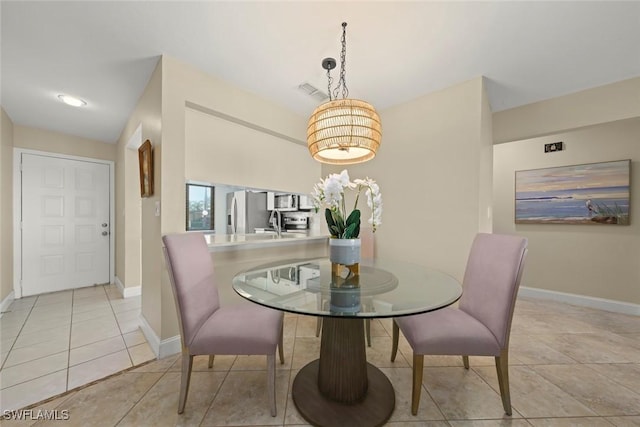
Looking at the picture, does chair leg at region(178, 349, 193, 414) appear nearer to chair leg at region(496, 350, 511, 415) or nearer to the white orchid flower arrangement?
the white orchid flower arrangement

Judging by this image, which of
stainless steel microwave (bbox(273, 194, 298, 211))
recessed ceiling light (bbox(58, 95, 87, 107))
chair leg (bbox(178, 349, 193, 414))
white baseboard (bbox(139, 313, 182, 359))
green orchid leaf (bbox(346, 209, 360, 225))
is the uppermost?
recessed ceiling light (bbox(58, 95, 87, 107))

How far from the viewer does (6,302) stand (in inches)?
113

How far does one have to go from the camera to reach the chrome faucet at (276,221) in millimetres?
2943

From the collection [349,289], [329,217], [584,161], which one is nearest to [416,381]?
[349,289]

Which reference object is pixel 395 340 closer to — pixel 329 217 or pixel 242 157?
pixel 329 217

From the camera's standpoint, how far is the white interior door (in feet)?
10.8

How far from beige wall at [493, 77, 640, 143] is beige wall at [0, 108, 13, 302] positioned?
5.96 metres

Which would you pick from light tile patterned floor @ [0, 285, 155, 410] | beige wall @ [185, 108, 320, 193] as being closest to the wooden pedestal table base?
light tile patterned floor @ [0, 285, 155, 410]

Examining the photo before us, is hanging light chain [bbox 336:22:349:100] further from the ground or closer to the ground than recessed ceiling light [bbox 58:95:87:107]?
further from the ground

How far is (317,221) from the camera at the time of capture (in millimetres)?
3533

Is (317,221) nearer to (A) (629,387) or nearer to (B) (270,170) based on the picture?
(B) (270,170)

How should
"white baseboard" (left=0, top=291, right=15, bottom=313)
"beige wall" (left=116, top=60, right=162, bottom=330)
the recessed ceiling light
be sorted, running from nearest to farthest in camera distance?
"beige wall" (left=116, top=60, right=162, bottom=330)
the recessed ceiling light
"white baseboard" (left=0, top=291, right=15, bottom=313)

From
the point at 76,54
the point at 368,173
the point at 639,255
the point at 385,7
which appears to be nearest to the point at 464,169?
the point at 368,173

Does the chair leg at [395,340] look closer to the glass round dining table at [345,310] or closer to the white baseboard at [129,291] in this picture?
the glass round dining table at [345,310]
